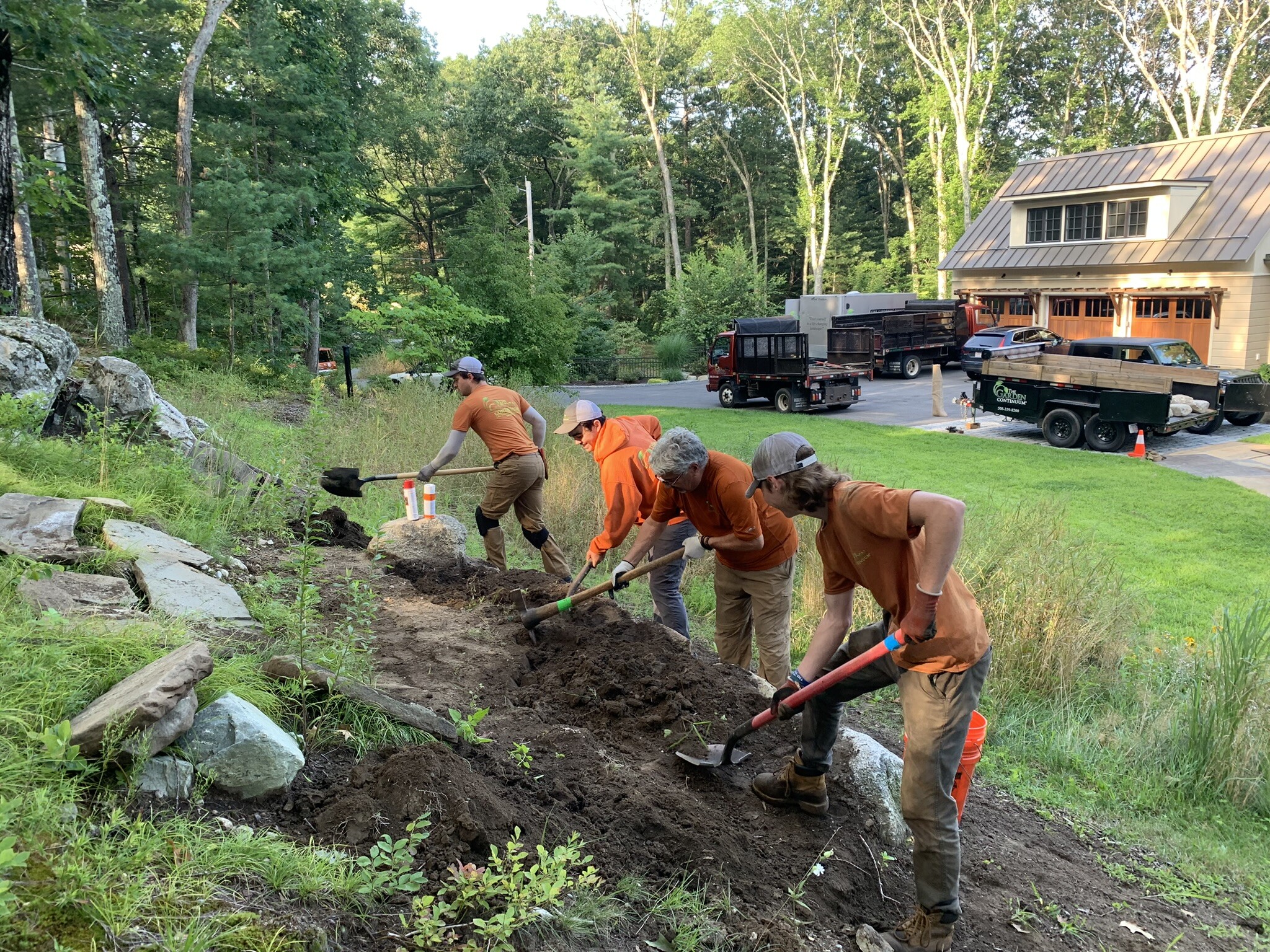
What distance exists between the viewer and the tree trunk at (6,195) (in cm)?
802

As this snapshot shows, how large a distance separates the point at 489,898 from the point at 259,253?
16818 millimetres

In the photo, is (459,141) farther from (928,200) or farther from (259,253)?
(259,253)

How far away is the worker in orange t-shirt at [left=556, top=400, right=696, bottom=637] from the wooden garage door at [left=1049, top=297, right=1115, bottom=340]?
2549 cm

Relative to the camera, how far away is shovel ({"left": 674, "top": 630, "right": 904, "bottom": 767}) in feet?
10.8

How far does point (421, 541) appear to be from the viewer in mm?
6988

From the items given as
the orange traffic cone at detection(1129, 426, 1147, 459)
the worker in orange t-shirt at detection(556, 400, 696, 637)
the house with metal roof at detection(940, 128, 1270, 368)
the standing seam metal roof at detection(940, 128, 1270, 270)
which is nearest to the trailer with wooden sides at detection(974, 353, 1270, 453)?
the orange traffic cone at detection(1129, 426, 1147, 459)

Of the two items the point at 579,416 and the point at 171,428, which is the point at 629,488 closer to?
the point at 579,416

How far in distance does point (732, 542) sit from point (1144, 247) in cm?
2564

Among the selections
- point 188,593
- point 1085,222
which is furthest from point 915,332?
point 188,593

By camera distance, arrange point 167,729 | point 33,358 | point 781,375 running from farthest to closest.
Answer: point 781,375, point 33,358, point 167,729

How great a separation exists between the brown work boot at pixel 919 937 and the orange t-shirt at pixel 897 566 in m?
0.90

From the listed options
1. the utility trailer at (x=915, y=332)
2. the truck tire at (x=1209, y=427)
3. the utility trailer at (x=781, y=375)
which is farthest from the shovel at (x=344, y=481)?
the utility trailer at (x=915, y=332)

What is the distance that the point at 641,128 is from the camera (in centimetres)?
4988

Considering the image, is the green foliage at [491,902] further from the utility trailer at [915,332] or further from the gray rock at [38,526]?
the utility trailer at [915,332]
